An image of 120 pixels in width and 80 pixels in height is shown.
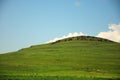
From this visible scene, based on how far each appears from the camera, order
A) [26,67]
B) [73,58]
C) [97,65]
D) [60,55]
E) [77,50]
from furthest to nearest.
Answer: [77,50] → [60,55] → [73,58] → [97,65] → [26,67]

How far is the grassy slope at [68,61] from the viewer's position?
46.2m

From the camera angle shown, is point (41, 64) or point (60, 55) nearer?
point (41, 64)

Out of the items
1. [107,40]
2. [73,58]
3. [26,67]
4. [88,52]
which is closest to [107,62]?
[73,58]

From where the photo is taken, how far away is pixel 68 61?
57062 mm

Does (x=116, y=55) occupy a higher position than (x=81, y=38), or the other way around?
(x=81, y=38)

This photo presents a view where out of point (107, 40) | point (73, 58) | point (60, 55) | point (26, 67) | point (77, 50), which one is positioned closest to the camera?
point (26, 67)

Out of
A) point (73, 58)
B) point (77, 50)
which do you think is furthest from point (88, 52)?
point (73, 58)

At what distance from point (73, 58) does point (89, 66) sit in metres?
8.82

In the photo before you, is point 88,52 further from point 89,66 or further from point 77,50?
point 89,66

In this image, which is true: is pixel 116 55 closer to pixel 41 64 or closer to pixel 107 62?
pixel 107 62

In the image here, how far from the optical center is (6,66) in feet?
165

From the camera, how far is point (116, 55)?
209 feet

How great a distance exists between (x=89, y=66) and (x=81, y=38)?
136ft

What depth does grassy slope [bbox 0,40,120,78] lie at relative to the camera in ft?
152
